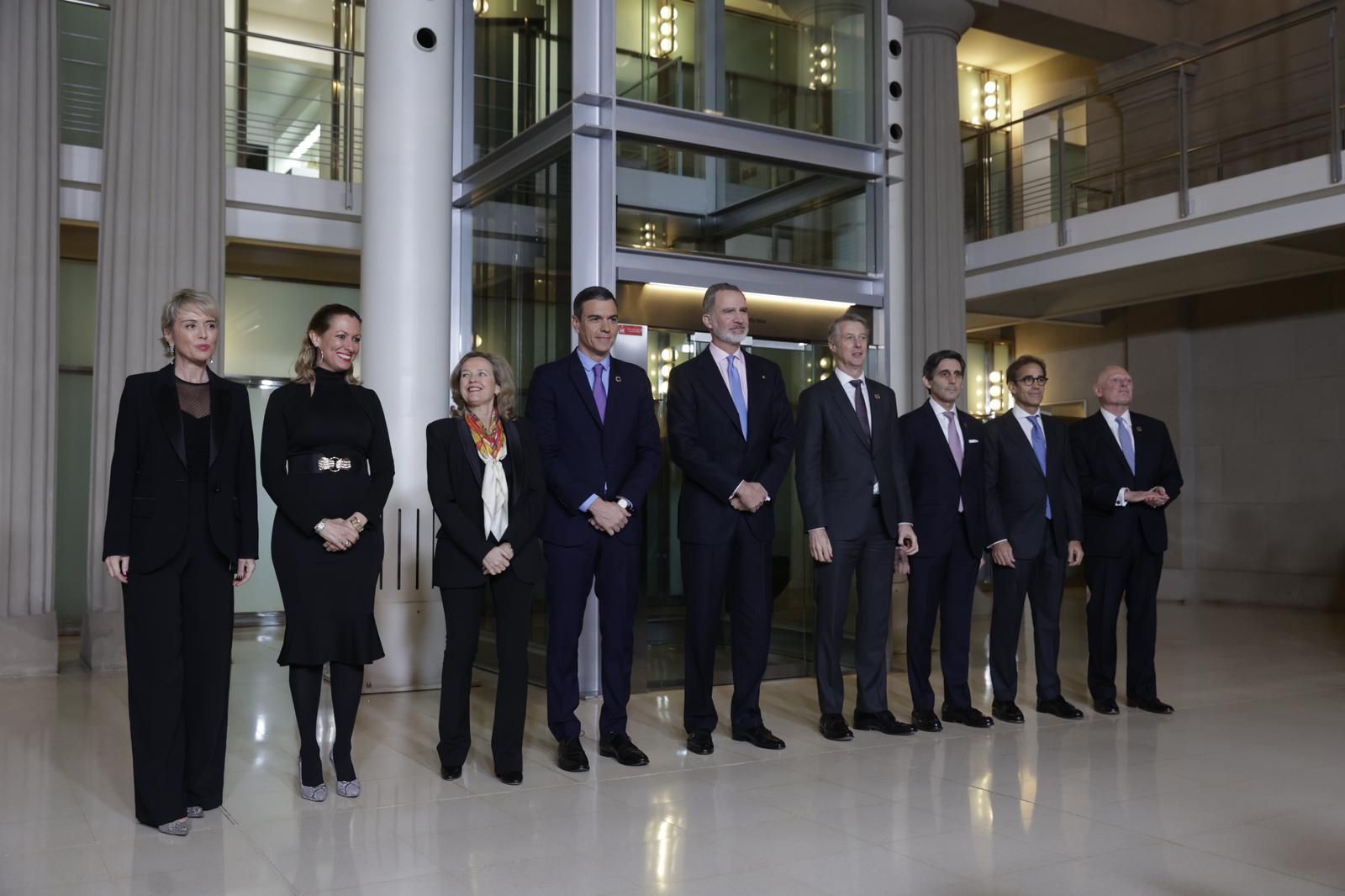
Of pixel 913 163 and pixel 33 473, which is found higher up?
pixel 913 163

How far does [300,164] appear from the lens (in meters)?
10.3

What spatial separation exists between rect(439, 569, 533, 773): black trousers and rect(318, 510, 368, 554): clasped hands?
43 cm

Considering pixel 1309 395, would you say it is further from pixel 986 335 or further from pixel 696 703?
pixel 696 703

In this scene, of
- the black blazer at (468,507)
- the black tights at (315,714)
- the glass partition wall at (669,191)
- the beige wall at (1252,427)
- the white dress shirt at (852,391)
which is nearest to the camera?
the black tights at (315,714)

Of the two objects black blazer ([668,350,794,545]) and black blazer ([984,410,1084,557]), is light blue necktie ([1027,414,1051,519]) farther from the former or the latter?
black blazer ([668,350,794,545])

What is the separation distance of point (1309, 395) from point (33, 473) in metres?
11.3

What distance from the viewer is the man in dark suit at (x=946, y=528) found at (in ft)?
17.4

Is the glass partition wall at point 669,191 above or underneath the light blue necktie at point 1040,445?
above

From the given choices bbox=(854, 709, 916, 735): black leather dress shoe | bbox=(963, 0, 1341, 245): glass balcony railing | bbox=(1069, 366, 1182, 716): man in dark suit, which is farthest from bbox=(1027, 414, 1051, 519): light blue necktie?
bbox=(963, 0, 1341, 245): glass balcony railing

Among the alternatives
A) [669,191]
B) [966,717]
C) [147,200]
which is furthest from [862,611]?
[147,200]

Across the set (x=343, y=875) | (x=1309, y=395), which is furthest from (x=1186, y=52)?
(x=343, y=875)

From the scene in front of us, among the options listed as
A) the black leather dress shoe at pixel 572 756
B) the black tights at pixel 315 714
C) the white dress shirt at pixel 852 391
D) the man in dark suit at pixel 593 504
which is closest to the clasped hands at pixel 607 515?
the man in dark suit at pixel 593 504

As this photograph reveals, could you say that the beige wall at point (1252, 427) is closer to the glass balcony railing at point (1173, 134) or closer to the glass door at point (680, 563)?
the glass balcony railing at point (1173, 134)

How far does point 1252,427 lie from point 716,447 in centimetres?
952
